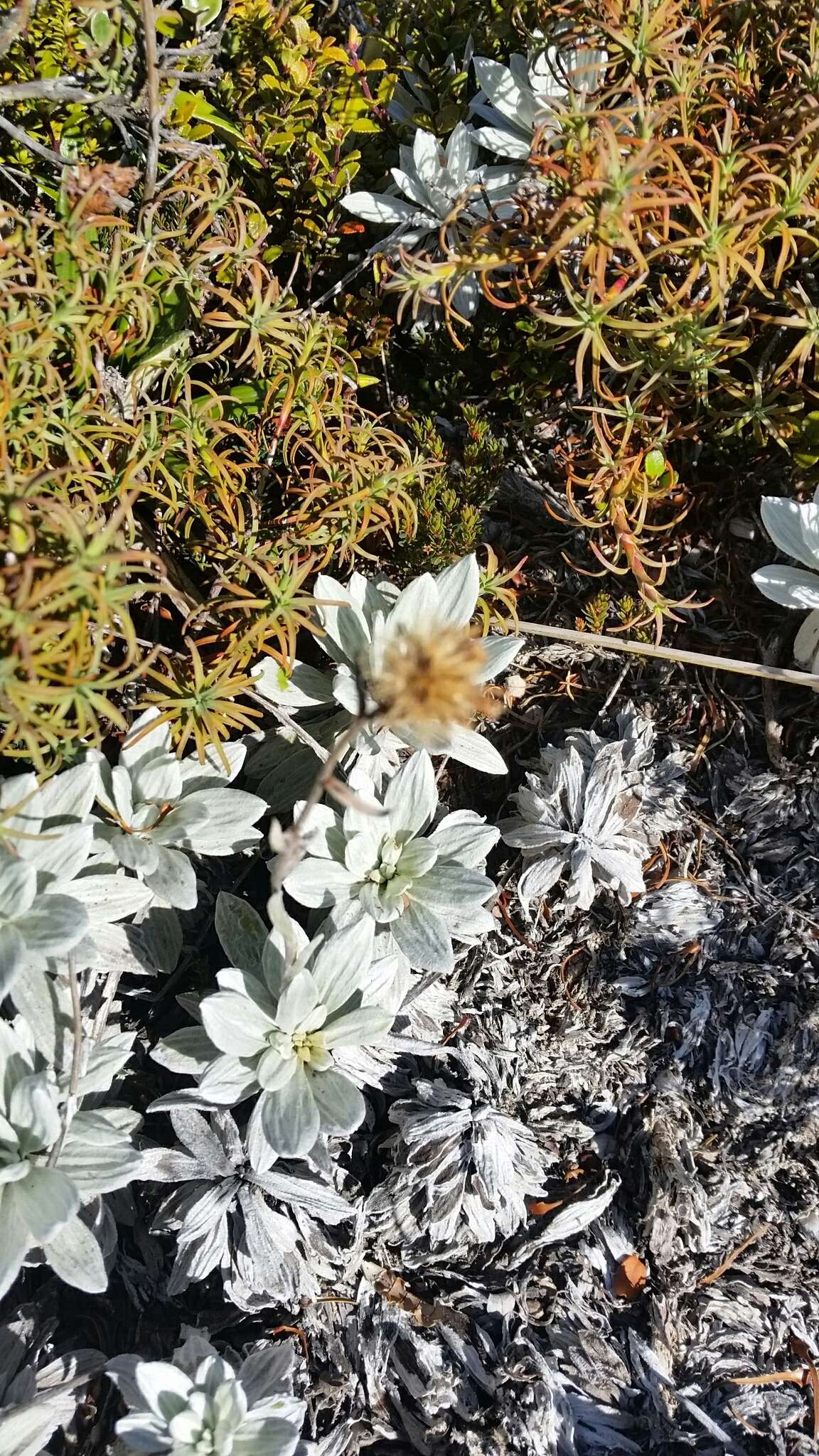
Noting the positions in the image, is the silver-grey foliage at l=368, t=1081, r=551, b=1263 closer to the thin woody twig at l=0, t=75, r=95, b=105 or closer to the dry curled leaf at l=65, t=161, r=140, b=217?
the dry curled leaf at l=65, t=161, r=140, b=217

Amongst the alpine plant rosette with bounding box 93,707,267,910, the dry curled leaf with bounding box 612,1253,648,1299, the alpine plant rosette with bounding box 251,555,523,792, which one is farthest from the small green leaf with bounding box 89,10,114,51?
the dry curled leaf with bounding box 612,1253,648,1299

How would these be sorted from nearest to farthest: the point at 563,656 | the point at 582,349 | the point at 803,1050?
the point at 582,349
the point at 803,1050
the point at 563,656

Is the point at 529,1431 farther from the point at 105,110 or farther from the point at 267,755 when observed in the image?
the point at 105,110

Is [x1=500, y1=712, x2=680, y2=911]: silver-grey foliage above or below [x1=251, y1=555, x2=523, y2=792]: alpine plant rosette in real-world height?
below

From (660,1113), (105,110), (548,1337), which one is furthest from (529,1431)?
(105,110)

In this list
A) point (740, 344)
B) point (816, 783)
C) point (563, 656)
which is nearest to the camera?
point (740, 344)

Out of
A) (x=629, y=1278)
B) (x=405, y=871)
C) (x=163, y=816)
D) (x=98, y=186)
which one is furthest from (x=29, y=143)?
(x=629, y=1278)
